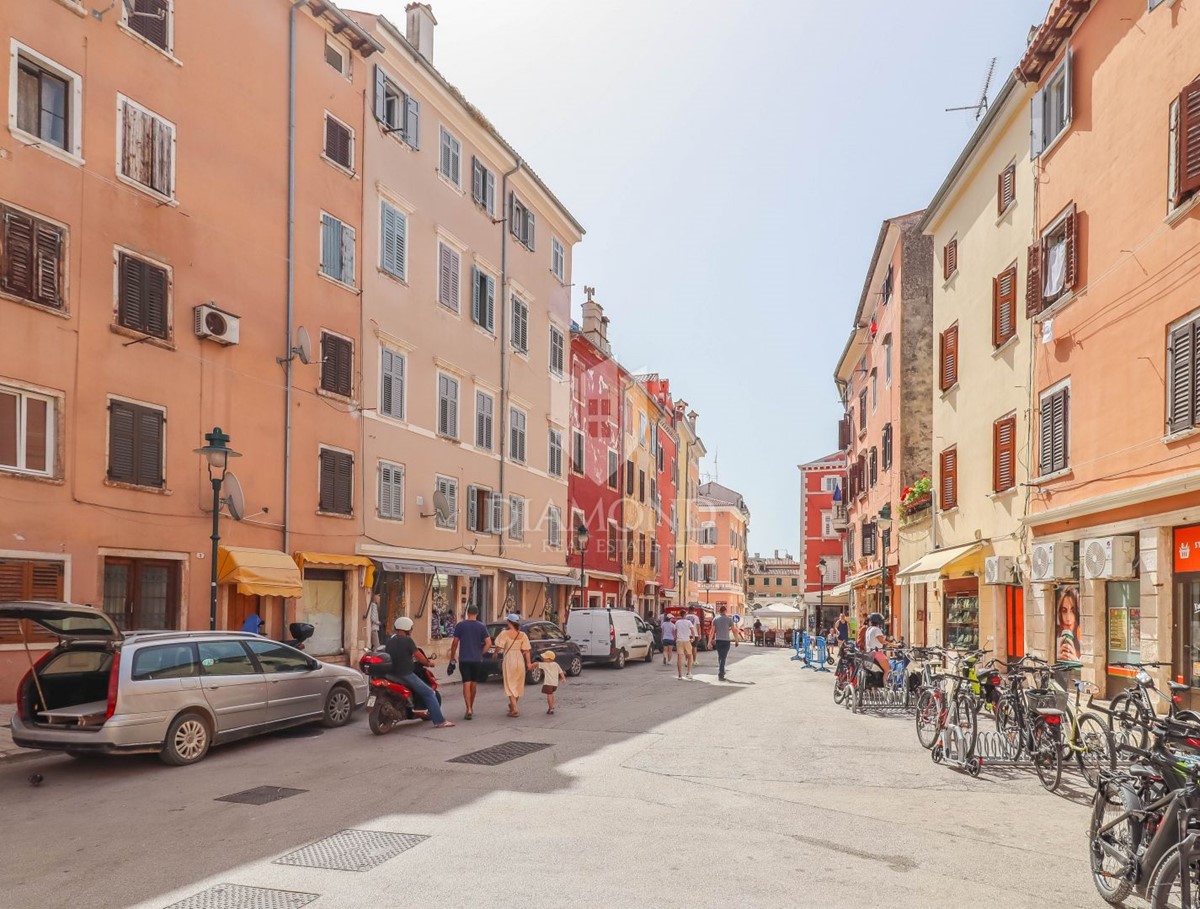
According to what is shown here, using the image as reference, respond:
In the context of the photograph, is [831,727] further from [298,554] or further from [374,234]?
[374,234]

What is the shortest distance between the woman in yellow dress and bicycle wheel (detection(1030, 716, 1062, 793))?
7.98 m

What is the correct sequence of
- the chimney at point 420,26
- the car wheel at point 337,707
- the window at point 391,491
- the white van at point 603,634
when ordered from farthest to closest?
the chimney at point 420,26, the white van at point 603,634, the window at point 391,491, the car wheel at point 337,707

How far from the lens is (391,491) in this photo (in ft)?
84.1

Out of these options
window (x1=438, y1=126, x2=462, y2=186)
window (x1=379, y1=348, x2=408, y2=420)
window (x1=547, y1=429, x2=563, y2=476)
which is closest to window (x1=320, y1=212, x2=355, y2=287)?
window (x1=379, y1=348, x2=408, y2=420)

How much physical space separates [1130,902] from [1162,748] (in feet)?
3.29

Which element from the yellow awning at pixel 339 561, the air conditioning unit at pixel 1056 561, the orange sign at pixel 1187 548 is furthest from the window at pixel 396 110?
the orange sign at pixel 1187 548

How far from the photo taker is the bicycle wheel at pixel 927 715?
12.8 m

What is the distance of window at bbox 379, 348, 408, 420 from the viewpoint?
2536cm

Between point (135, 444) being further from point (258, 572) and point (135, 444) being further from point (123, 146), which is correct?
point (123, 146)

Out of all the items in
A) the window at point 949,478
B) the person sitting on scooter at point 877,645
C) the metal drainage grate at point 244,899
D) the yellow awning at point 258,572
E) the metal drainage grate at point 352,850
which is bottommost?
the metal drainage grate at point 352,850

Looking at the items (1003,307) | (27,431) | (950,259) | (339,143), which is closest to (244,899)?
(27,431)

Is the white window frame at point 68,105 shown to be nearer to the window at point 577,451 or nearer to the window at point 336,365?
the window at point 336,365

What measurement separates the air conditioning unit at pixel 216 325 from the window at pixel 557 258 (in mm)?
19352

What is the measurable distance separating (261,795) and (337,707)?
523cm
